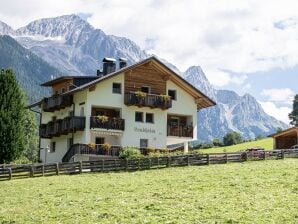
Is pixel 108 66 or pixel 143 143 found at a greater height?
pixel 108 66

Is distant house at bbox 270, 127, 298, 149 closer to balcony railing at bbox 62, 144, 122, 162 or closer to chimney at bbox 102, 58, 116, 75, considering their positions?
chimney at bbox 102, 58, 116, 75

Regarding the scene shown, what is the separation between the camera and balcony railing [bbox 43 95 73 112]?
56.2 meters

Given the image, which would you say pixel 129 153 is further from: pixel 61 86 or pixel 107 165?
pixel 61 86

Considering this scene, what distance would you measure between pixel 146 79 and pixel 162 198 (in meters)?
33.3

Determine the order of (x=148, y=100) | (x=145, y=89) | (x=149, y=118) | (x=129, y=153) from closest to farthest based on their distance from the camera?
(x=129, y=153)
(x=148, y=100)
(x=149, y=118)
(x=145, y=89)

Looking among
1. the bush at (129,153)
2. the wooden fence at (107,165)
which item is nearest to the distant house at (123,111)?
the bush at (129,153)

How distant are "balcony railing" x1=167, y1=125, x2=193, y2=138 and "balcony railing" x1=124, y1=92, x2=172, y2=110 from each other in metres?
2.48

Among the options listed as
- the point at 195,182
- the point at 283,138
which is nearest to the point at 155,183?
the point at 195,182

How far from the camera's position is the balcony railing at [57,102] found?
2213 inches

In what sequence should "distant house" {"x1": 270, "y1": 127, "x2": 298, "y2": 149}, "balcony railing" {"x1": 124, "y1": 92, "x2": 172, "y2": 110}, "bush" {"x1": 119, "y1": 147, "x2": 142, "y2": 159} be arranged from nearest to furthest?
"bush" {"x1": 119, "y1": 147, "x2": 142, "y2": 159}
"balcony railing" {"x1": 124, "y1": 92, "x2": 172, "y2": 110}
"distant house" {"x1": 270, "y1": 127, "x2": 298, "y2": 149}

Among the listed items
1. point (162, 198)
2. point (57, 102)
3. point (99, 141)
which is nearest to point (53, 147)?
point (57, 102)

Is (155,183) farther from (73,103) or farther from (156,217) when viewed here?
(73,103)

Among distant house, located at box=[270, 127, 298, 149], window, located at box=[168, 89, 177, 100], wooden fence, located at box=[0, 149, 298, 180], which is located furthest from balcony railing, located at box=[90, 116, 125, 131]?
distant house, located at box=[270, 127, 298, 149]

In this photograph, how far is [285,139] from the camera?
7525cm
